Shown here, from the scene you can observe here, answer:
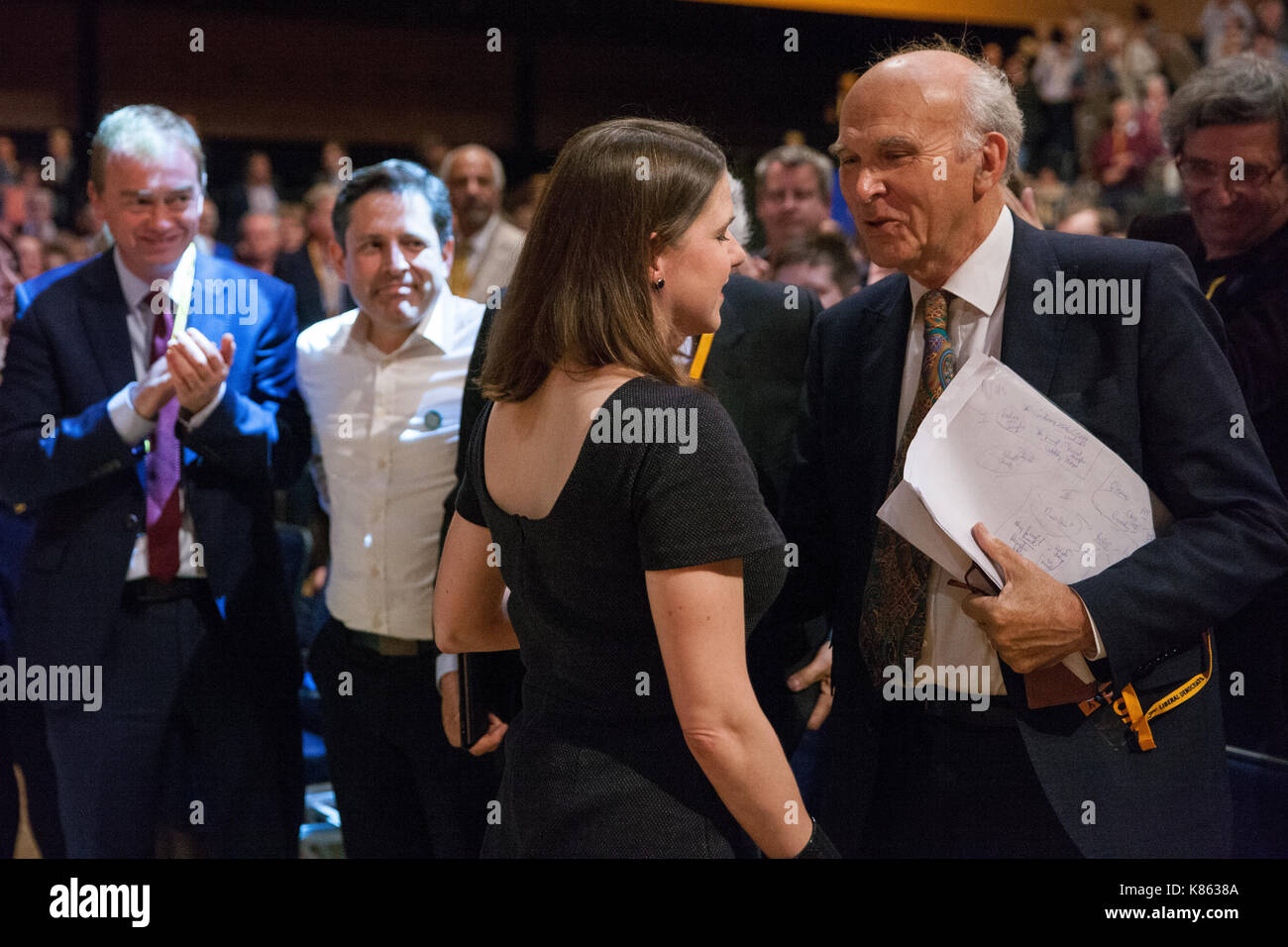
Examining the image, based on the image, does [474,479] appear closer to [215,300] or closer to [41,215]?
[215,300]

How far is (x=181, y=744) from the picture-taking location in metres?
2.31

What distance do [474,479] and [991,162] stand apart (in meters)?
0.87

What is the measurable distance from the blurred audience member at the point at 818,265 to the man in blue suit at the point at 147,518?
1.65 metres

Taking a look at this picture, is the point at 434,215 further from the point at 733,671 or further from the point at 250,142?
the point at 250,142

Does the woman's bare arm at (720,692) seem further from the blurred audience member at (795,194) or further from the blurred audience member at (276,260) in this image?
the blurred audience member at (276,260)

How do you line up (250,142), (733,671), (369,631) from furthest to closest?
1. (250,142)
2. (369,631)
3. (733,671)

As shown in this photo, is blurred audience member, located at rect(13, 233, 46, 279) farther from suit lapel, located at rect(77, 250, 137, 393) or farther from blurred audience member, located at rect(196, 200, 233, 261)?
suit lapel, located at rect(77, 250, 137, 393)

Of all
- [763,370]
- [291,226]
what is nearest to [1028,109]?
[291,226]

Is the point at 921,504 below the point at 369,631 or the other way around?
the other way around
